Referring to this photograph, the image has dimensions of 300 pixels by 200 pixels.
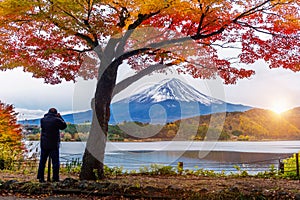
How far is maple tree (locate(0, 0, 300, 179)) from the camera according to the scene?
6.26 metres

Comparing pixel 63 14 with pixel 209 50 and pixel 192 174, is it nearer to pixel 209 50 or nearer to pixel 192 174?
pixel 209 50

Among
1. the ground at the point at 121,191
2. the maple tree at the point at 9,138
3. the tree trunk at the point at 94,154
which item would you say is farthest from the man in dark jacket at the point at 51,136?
the maple tree at the point at 9,138

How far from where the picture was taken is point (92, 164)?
23.6 ft

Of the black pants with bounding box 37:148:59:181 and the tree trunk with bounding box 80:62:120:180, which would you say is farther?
the tree trunk with bounding box 80:62:120:180

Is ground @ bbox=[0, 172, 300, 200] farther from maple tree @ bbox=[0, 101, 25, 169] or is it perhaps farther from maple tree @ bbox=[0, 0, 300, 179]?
maple tree @ bbox=[0, 101, 25, 169]

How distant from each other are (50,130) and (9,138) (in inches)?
298

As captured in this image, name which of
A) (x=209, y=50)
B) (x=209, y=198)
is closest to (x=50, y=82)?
(x=209, y=50)

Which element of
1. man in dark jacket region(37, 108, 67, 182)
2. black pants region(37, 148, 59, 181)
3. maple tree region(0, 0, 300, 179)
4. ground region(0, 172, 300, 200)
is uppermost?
maple tree region(0, 0, 300, 179)

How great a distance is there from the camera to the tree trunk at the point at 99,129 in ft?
23.7

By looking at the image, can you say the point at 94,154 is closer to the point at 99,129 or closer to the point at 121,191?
the point at 99,129

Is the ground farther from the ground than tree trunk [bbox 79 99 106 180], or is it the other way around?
tree trunk [bbox 79 99 106 180]

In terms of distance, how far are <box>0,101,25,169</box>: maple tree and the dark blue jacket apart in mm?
4317

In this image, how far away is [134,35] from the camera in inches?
300

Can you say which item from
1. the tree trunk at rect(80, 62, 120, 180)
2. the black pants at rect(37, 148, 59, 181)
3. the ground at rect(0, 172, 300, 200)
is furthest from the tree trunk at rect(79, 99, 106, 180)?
the ground at rect(0, 172, 300, 200)
